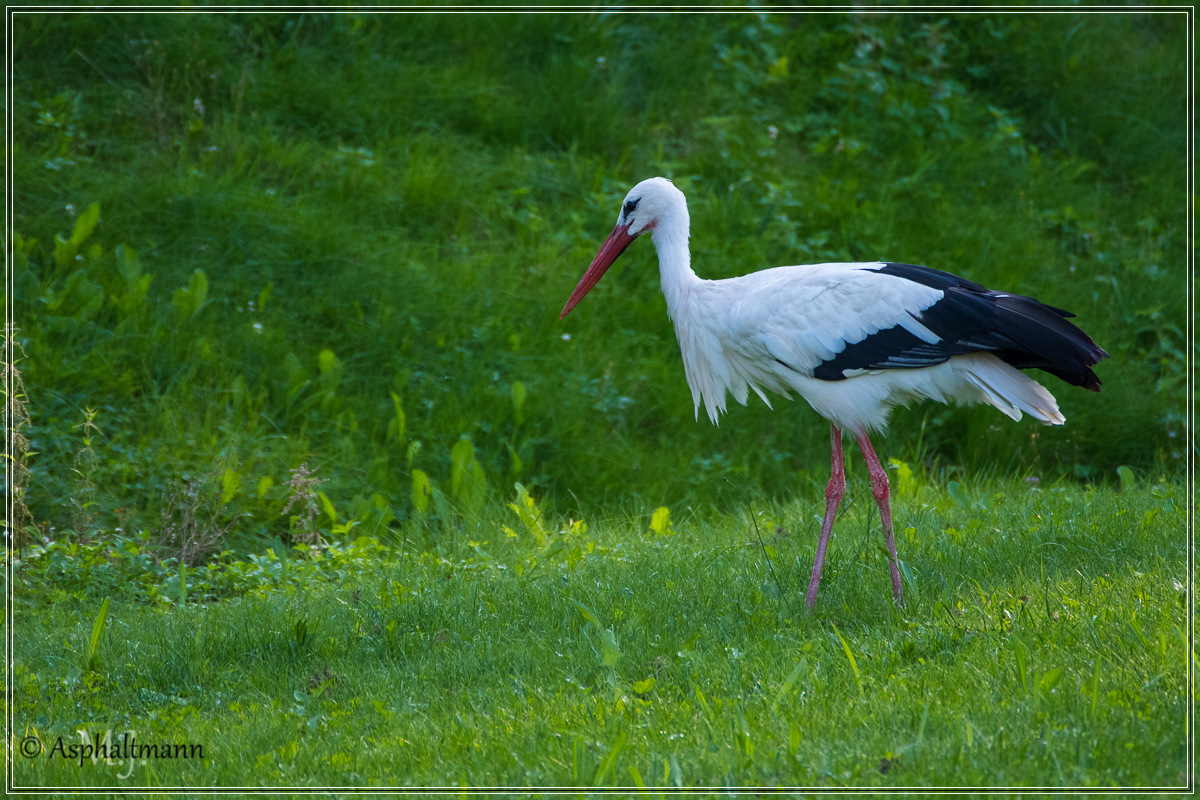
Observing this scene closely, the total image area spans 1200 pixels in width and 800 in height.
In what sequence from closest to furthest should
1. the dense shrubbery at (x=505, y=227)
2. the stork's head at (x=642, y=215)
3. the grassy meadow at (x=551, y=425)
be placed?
1. the grassy meadow at (x=551, y=425)
2. the stork's head at (x=642, y=215)
3. the dense shrubbery at (x=505, y=227)

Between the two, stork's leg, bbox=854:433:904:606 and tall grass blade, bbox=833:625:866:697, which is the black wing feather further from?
tall grass blade, bbox=833:625:866:697

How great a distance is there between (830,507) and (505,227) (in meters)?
4.13

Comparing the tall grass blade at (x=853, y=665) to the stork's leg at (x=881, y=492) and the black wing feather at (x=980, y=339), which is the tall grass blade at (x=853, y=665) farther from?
the black wing feather at (x=980, y=339)

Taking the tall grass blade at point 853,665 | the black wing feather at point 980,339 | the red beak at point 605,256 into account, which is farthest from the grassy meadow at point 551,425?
the red beak at point 605,256

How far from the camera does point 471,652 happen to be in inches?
150

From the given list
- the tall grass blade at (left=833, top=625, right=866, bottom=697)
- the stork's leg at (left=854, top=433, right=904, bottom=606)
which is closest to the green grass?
the tall grass blade at (left=833, top=625, right=866, bottom=697)

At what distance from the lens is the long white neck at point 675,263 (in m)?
4.89

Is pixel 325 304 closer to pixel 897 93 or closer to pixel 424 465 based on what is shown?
pixel 424 465

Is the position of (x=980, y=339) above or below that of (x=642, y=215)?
below

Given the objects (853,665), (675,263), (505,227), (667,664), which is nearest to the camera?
(853,665)

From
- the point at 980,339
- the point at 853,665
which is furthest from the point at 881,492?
the point at 853,665

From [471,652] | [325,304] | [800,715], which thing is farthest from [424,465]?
[800,715]

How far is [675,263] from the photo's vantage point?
4973 millimetres

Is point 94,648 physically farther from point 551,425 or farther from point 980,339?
point 980,339
